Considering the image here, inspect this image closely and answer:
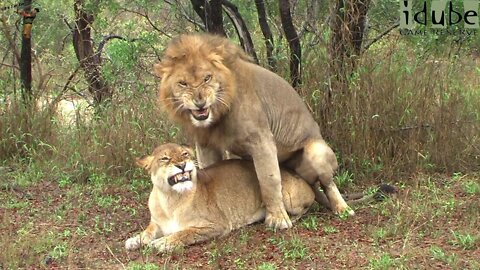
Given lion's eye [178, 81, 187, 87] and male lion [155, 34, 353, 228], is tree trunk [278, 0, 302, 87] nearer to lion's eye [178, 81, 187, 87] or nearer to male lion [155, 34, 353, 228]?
male lion [155, 34, 353, 228]

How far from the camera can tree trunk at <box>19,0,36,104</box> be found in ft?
26.9

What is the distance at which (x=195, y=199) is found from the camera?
519cm

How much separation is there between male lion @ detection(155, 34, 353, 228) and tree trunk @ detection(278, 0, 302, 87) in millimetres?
1268

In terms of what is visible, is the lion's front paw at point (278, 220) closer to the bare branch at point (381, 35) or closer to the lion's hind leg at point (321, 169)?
the lion's hind leg at point (321, 169)

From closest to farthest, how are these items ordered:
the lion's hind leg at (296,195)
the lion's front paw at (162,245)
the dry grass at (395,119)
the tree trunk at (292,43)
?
the lion's front paw at (162,245), the lion's hind leg at (296,195), the dry grass at (395,119), the tree trunk at (292,43)

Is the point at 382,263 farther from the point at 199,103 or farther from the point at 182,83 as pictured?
the point at 182,83

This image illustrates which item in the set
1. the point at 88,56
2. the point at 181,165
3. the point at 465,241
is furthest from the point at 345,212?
the point at 88,56

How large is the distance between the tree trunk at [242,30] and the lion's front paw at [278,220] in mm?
2566

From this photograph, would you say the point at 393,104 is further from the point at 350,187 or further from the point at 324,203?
the point at 324,203

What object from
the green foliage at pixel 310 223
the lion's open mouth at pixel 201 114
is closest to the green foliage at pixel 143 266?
the lion's open mouth at pixel 201 114

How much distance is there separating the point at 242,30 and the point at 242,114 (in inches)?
113

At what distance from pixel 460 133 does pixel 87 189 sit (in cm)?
351

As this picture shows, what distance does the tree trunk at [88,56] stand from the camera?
9.41 meters

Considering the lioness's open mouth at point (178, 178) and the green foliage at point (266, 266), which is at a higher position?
the lioness's open mouth at point (178, 178)
